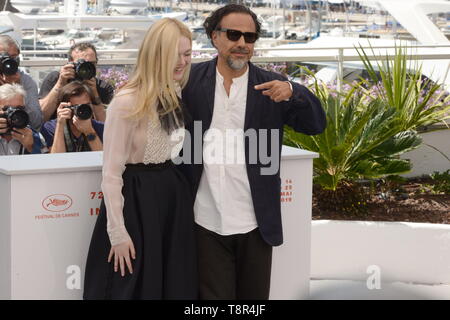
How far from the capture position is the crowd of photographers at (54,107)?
187 inches

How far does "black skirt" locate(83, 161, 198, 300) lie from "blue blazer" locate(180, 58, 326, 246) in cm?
11

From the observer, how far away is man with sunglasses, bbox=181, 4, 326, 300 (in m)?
3.48

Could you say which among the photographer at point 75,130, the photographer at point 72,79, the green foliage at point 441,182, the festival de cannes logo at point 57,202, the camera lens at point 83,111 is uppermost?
the photographer at point 72,79

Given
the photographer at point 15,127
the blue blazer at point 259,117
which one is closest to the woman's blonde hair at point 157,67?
the blue blazer at point 259,117

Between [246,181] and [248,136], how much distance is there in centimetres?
18

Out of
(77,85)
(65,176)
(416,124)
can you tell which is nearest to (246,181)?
(65,176)

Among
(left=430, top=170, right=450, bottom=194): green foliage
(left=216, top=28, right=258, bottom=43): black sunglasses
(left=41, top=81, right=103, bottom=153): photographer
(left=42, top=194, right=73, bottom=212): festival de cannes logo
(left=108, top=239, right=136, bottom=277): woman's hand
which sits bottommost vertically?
(left=430, top=170, right=450, bottom=194): green foliage

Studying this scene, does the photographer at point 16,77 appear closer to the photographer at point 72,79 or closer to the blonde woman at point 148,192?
the photographer at point 72,79

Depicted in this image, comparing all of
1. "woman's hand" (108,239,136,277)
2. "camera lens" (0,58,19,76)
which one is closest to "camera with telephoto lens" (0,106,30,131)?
"camera lens" (0,58,19,76)

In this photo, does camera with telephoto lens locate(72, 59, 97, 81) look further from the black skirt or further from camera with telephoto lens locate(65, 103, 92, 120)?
the black skirt

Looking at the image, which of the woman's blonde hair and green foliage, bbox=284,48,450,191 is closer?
the woman's blonde hair

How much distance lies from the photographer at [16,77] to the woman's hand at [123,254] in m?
2.22
